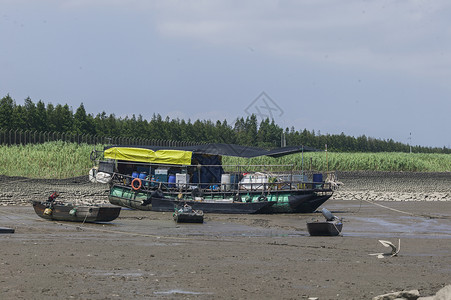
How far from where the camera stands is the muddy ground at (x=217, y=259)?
495 inches

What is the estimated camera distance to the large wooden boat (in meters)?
32.4

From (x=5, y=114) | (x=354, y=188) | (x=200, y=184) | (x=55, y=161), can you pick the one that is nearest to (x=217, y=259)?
(x=200, y=184)

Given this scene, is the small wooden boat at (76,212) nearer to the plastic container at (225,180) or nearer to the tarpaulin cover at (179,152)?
the tarpaulin cover at (179,152)

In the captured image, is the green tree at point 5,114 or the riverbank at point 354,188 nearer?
the riverbank at point 354,188

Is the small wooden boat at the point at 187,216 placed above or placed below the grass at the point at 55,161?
below

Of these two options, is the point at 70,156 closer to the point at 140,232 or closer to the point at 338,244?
the point at 140,232

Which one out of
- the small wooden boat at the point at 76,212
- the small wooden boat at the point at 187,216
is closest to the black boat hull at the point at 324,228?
the small wooden boat at the point at 187,216

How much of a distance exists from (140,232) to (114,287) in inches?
431

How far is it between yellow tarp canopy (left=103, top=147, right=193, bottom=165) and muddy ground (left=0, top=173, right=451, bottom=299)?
11.0 ft

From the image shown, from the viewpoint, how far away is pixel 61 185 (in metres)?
Answer: 43.9

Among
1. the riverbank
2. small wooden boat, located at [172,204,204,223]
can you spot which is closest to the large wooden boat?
small wooden boat, located at [172,204,204,223]

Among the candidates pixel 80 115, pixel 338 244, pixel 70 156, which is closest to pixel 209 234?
pixel 338 244

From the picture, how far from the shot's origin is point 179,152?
109 feet

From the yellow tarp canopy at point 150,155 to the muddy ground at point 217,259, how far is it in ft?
11.0
